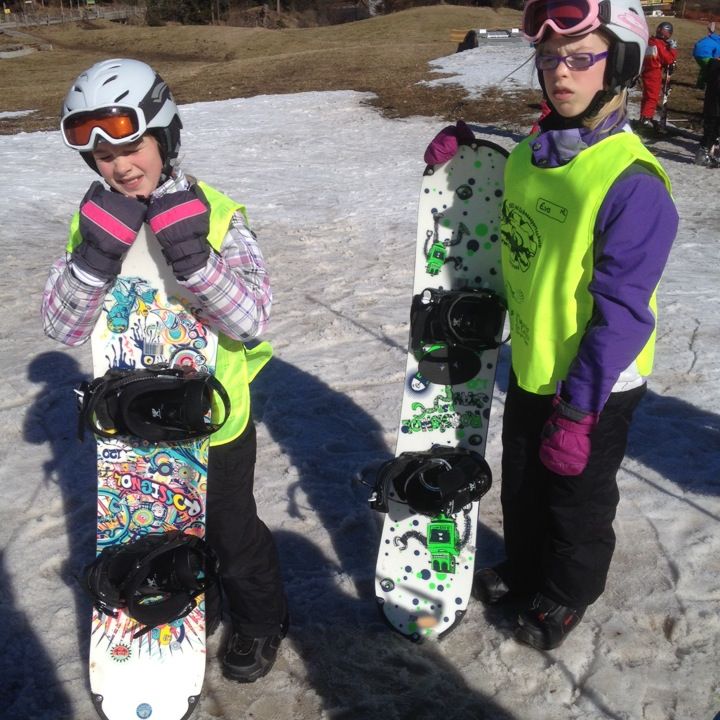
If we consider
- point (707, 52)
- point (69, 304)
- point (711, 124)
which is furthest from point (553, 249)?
point (707, 52)

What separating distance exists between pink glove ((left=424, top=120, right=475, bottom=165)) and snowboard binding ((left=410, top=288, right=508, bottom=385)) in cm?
50

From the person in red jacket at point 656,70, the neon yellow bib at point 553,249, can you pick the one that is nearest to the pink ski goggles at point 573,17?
the neon yellow bib at point 553,249

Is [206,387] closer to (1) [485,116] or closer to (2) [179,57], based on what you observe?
(1) [485,116]

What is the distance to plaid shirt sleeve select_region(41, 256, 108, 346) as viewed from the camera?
238cm

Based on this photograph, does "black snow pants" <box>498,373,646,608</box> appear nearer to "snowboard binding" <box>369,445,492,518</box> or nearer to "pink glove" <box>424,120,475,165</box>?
"snowboard binding" <box>369,445,492,518</box>

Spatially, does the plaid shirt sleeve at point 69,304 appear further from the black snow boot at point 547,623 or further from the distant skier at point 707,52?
the distant skier at point 707,52

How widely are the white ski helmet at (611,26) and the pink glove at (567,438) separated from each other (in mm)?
946

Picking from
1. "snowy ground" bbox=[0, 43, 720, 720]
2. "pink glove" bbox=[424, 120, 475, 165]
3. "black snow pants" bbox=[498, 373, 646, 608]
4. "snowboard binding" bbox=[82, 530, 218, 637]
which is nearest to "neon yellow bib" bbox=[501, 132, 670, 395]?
"black snow pants" bbox=[498, 373, 646, 608]

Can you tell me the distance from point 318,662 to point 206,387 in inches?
47.8

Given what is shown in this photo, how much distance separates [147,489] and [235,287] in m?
0.84

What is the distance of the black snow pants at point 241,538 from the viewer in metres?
2.71

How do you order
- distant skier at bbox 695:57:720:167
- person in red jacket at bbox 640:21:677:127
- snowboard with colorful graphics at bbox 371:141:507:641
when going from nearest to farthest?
snowboard with colorful graphics at bbox 371:141:507:641 < distant skier at bbox 695:57:720:167 < person in red jacket at bbox 640:21:677:127

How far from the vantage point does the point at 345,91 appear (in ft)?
54.7

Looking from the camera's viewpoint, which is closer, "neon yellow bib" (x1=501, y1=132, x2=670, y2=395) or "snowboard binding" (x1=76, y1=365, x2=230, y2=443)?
"neon yellow bib" (x1=501, y1=132, x2=670, y2=395)
